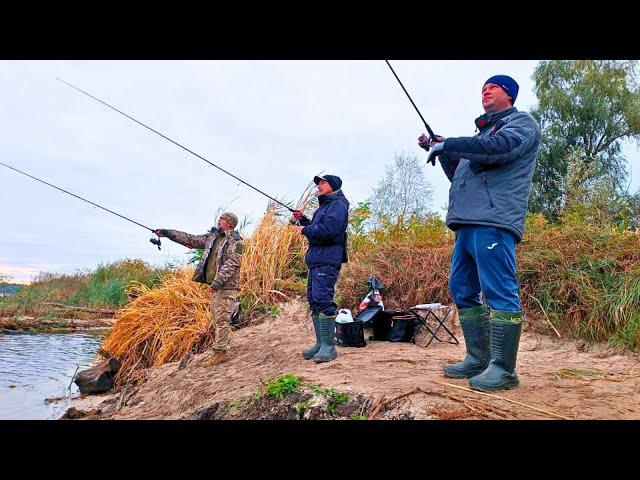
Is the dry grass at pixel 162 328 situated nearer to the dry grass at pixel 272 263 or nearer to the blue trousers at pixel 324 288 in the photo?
the dry grass at pixel 272 263

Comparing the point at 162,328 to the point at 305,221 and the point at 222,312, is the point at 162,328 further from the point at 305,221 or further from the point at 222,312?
the point at 305,221

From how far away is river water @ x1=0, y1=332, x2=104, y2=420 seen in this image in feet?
22.7

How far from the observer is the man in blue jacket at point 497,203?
3.69m

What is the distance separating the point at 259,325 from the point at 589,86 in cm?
2160

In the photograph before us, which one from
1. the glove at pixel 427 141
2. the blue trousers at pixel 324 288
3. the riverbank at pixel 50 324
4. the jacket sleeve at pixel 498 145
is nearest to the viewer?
the jacket sleeve at pixel 498 145

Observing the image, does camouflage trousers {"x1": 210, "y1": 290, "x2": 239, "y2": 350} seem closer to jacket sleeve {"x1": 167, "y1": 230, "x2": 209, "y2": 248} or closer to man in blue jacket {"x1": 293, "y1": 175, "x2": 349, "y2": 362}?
jacket sleeve {"x1": 167, "y1": 230, "x2": 209, "y2": 248}

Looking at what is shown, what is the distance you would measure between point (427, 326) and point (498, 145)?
11.7ft

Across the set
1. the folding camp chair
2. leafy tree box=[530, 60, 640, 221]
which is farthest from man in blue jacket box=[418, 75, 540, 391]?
leafy tree box=[530, 60, 640, 221]

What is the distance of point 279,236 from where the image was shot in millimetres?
9438

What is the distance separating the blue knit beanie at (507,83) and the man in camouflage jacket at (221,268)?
371cm

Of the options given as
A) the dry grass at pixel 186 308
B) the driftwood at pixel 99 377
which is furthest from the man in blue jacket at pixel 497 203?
the driftwood at pixel 99 377

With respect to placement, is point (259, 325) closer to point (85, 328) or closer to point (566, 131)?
point (85, 328)

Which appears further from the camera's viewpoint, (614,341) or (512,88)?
(614,341)

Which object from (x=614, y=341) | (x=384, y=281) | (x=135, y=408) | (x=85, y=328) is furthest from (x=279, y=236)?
(x=85, y=328)
